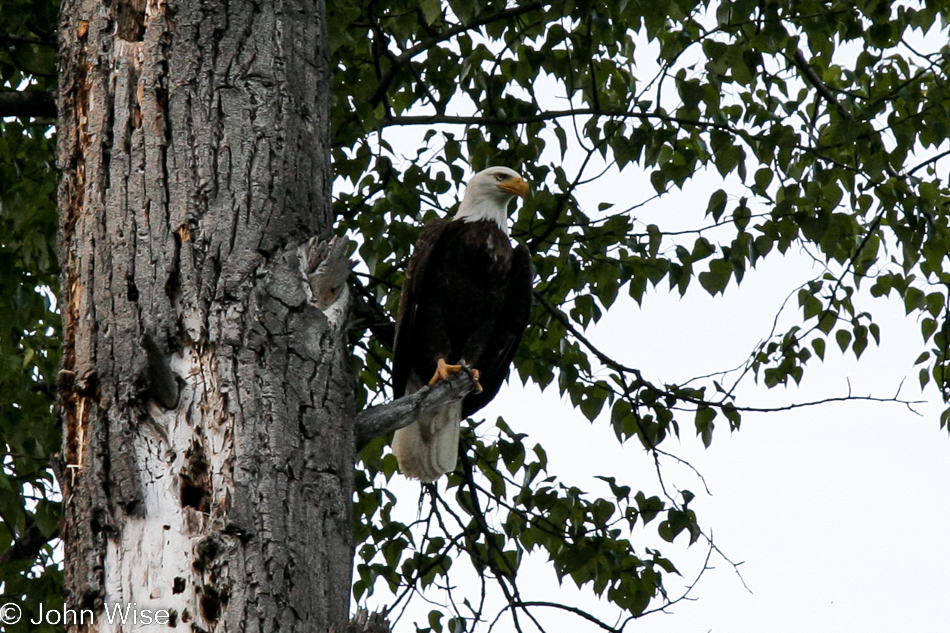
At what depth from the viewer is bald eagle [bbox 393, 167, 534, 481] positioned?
4.17 metres

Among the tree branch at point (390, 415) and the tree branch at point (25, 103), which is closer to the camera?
the tree branch at point (390, 415)

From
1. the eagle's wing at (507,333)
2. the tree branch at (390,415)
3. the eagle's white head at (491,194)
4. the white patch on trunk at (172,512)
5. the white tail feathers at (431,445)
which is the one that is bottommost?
the white patch on trunk at (172,512)

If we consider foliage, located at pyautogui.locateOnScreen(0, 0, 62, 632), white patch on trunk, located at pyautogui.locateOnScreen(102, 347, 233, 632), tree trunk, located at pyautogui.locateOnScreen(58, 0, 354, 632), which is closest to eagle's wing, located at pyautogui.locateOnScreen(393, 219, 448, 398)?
foliage, located at pyautogui.locateOnScreen(0, 0, 62, 632)

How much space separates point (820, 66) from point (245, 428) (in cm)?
332

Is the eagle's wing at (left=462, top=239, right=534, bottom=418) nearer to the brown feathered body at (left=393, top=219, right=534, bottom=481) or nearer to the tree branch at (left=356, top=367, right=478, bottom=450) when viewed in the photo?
the brown feathered body at (left=393, top=219, right=534, bottom=481)

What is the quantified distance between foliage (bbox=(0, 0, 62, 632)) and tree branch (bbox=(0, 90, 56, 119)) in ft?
1.72

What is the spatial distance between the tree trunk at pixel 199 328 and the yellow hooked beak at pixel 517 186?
6.11 feet

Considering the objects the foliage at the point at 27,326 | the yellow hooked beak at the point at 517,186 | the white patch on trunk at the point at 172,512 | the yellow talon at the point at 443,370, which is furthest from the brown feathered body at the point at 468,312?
the white patch on trunk at the point at 172,512

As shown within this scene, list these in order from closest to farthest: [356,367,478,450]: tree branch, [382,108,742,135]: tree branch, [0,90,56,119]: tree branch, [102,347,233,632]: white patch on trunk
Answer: [102,347,233,632]: white patch on trunk
[356,367,478,450]: tree branch
[0,90,56,119]: tree branch
[382,108,742,135]: tree branch

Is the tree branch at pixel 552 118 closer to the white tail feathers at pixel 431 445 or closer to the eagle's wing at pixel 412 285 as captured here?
the eagle's wing at pixel 412 285

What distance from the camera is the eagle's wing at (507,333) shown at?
14.1 ft

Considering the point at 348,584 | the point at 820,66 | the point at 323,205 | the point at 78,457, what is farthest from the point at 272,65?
the point at 820,66

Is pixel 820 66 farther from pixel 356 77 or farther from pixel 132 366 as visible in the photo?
pixel 132 366

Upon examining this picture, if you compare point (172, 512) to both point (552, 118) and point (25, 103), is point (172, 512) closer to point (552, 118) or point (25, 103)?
point (25, 103)
